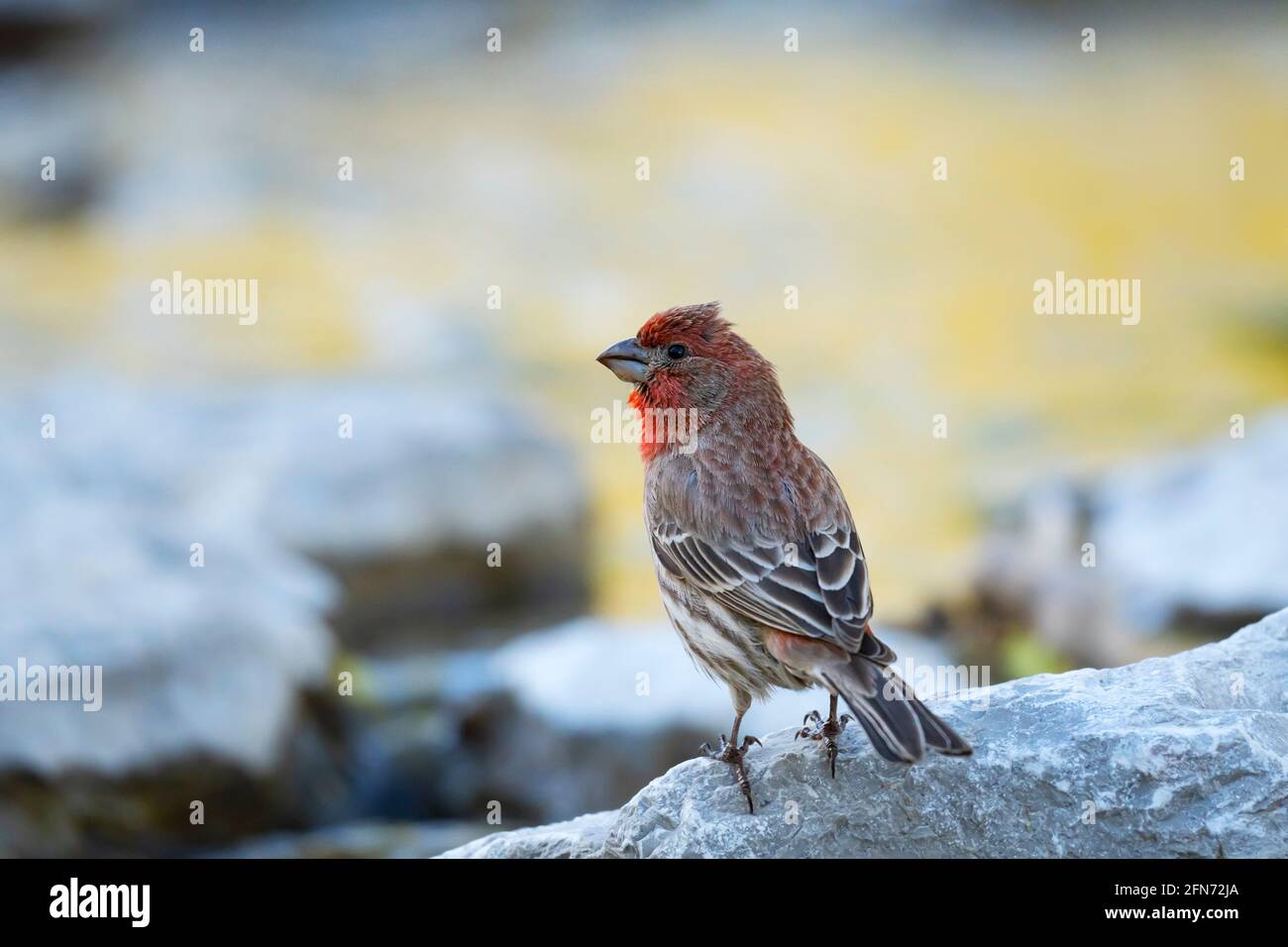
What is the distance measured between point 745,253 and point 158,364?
6468mm

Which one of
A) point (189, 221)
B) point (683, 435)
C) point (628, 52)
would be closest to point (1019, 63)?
point (628, 52)

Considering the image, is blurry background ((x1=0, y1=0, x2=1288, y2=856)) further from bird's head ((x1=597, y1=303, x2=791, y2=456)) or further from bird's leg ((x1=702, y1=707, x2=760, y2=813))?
bird's leg ((x1=702, y1=707, x2=760, y2=813))

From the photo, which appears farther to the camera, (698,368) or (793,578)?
(698,368)

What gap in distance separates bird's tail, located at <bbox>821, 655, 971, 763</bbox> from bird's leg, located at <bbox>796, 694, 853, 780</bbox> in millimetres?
301

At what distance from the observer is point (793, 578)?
5.53 metres

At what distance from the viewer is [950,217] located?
18641mm

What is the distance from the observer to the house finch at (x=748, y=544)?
5.23 metres

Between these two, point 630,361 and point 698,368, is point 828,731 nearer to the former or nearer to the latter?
point 698,368

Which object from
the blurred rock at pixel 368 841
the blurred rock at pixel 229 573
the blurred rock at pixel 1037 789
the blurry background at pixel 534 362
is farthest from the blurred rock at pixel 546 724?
the blurred rock at pixel 1037 789

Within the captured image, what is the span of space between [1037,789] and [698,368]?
86.2 inches

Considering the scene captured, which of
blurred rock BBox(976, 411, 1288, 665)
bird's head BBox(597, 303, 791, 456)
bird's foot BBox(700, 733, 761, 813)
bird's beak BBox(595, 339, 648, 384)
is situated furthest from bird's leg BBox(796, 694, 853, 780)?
blurred rock BBox(976, 411, 1288, 665)

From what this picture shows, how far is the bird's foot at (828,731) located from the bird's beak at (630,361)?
1.62 meters

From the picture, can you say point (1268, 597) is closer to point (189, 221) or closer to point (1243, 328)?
point (1243, 328)

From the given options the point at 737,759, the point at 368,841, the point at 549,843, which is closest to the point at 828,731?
the point at 737,759
